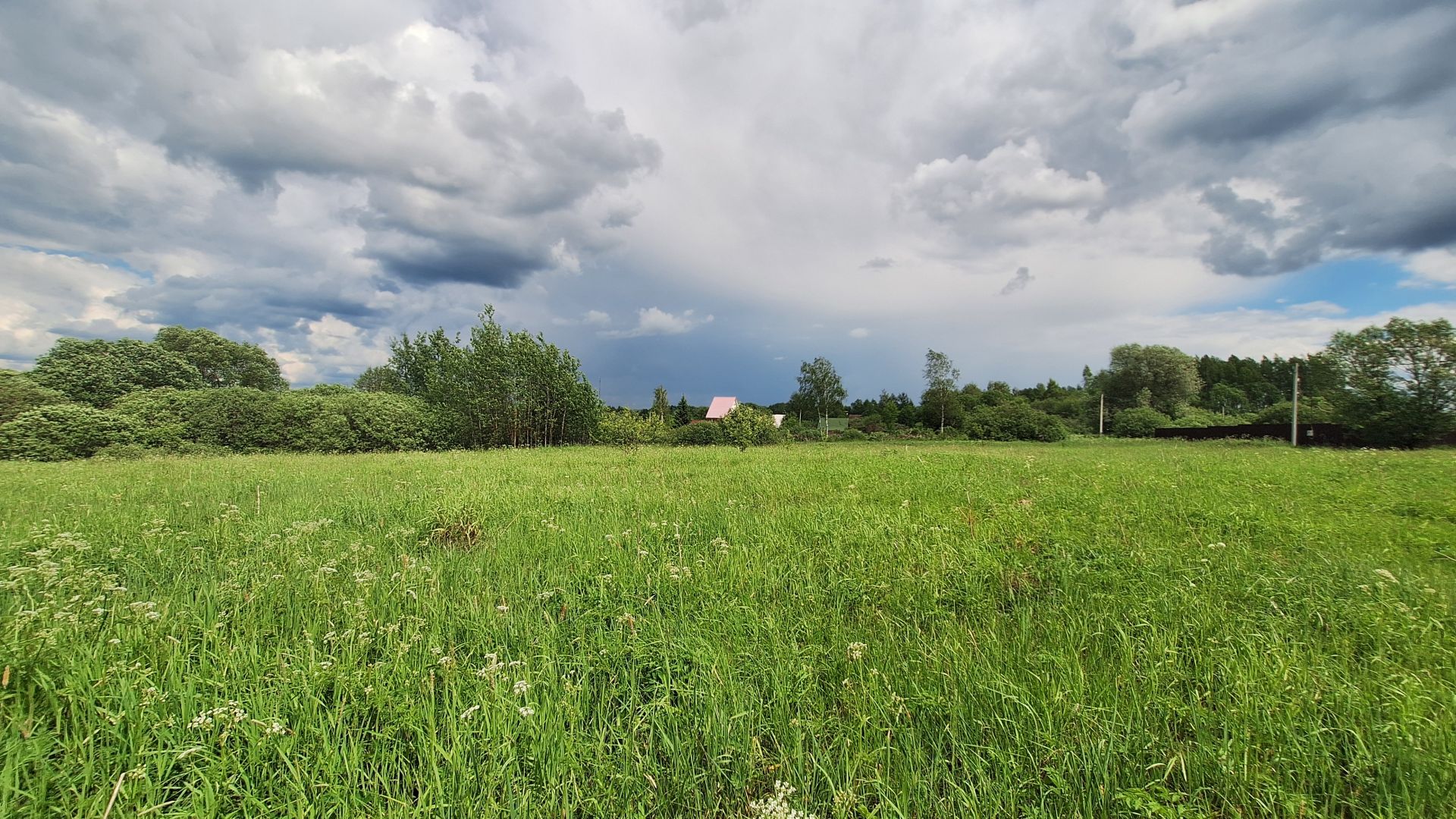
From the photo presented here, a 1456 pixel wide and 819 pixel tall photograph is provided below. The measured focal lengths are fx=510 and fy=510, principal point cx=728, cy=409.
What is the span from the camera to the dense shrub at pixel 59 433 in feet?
68.5

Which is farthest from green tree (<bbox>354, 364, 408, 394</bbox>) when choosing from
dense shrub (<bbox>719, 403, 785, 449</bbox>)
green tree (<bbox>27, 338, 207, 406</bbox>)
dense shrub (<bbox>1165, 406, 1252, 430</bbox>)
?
dense shrub (<bbox>1165, 406, 1252, 430</bbox>)

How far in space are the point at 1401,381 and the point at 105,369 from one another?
86767mm

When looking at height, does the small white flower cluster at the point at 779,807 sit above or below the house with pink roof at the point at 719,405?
below

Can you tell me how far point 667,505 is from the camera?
7.48m

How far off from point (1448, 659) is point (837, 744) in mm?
4040

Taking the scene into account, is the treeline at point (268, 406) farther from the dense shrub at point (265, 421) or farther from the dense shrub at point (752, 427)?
the dense shrub at point (752, 427)

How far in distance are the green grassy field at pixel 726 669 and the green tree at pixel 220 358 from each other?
53.6 meters

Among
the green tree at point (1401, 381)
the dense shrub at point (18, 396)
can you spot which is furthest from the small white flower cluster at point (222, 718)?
the green tree at point (1401, 381)

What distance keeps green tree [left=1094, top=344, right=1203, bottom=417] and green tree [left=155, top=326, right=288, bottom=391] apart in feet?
340

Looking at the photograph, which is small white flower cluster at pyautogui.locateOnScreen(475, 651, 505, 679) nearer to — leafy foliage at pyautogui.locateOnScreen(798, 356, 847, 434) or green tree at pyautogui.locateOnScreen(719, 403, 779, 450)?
green tree at pyautogui.locateOnScreen(719, 403, 779, 450)

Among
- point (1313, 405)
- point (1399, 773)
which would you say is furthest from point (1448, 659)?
point (1313, 405)

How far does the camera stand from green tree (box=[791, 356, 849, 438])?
69500mm

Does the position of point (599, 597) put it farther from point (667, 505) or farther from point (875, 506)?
point (875, 506)

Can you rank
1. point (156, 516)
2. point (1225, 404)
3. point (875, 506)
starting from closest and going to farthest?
point (156, 516) < point (875, 506) < point (1225, 404)
